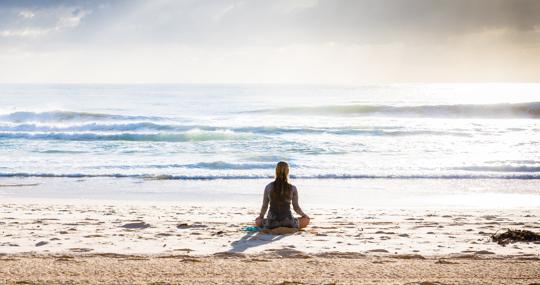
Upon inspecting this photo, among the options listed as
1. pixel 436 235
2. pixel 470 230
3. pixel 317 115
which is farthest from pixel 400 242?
pixel 317 115

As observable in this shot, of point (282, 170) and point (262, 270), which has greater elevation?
point (282, 170)

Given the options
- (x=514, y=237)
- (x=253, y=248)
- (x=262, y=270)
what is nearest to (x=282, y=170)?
(x=253, y=248)

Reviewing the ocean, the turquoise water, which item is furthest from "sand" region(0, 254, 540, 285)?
the turquoise water

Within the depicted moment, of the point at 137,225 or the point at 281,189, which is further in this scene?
the point at 137,225

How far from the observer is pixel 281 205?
25.6ft

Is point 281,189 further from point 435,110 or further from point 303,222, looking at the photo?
point 435,110

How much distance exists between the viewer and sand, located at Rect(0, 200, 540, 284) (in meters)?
5.14

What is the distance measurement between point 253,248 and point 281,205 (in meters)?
1.31

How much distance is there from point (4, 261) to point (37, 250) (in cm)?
70

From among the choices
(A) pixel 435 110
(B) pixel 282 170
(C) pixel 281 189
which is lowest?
(C) pixel 281 189

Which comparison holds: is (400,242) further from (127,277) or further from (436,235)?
(127,277)

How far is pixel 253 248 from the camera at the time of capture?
6598 mm

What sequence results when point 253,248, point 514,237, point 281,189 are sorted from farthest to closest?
point 281,189
point 514,237
point 253,248

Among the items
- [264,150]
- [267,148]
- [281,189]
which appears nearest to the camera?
[281,189]
